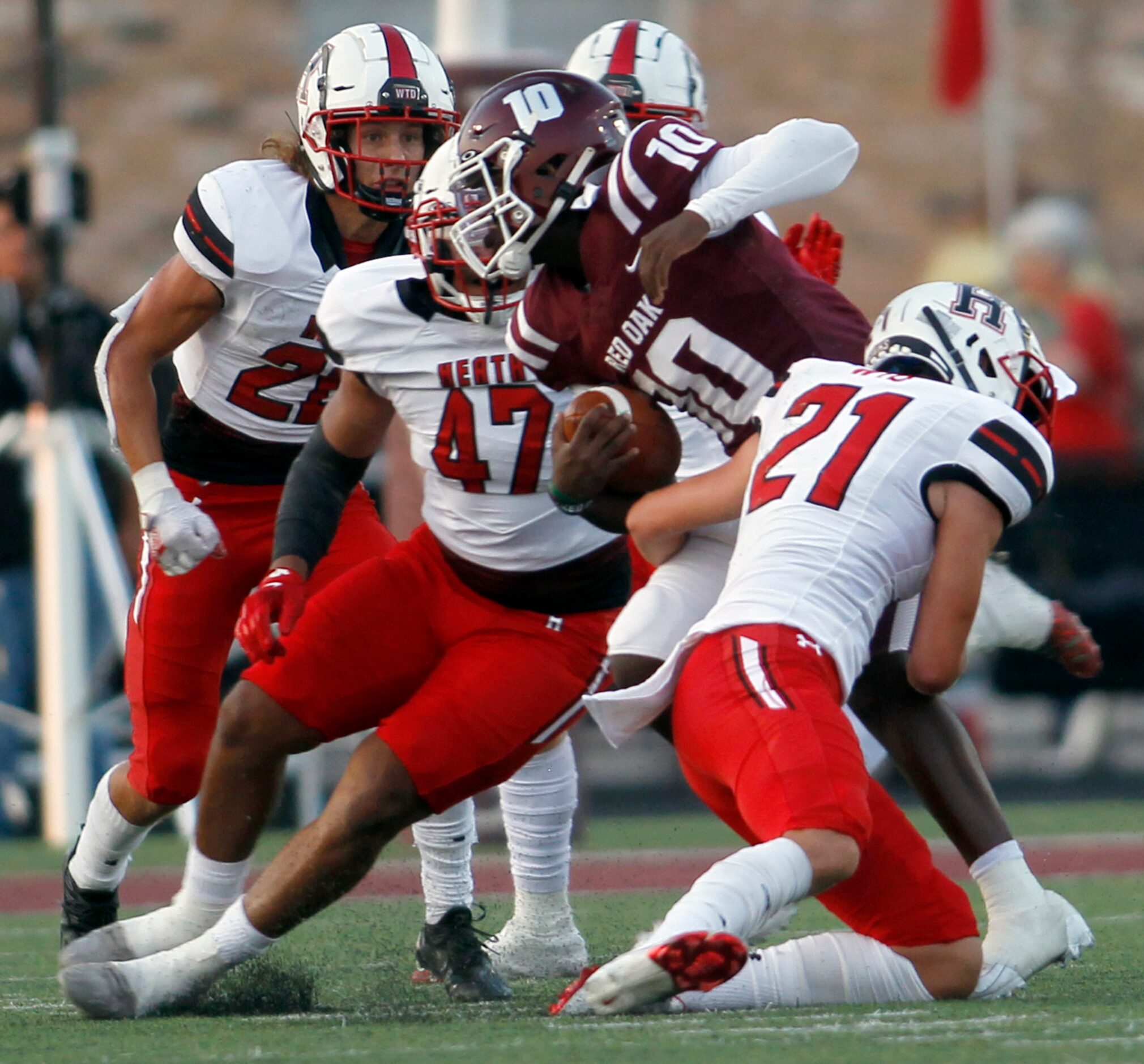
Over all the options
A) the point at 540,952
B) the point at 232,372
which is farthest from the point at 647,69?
the point at 540,952

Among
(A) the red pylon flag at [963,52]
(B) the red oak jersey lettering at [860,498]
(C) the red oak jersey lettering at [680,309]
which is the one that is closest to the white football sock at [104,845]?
(C) the red oak jersey lettering at [680,309]

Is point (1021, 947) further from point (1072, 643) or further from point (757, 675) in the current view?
point (757, 675)

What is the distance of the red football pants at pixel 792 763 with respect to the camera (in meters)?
3.23

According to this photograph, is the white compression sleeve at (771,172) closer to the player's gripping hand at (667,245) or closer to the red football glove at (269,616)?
the player's gripping hand at (667,245)

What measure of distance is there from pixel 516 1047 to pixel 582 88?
168cm

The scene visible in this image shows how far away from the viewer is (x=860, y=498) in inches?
134

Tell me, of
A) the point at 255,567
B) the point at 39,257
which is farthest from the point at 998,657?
the point at 255,567

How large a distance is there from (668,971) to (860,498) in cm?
82

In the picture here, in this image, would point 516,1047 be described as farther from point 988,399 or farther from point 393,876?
point 393,876

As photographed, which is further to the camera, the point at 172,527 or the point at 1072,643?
the point at 172,527

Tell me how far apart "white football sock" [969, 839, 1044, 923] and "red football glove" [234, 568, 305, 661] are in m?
1.28

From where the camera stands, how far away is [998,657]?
29.2 ft

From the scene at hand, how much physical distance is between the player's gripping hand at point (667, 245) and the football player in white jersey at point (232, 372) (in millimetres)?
844

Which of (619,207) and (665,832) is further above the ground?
(619,207)
